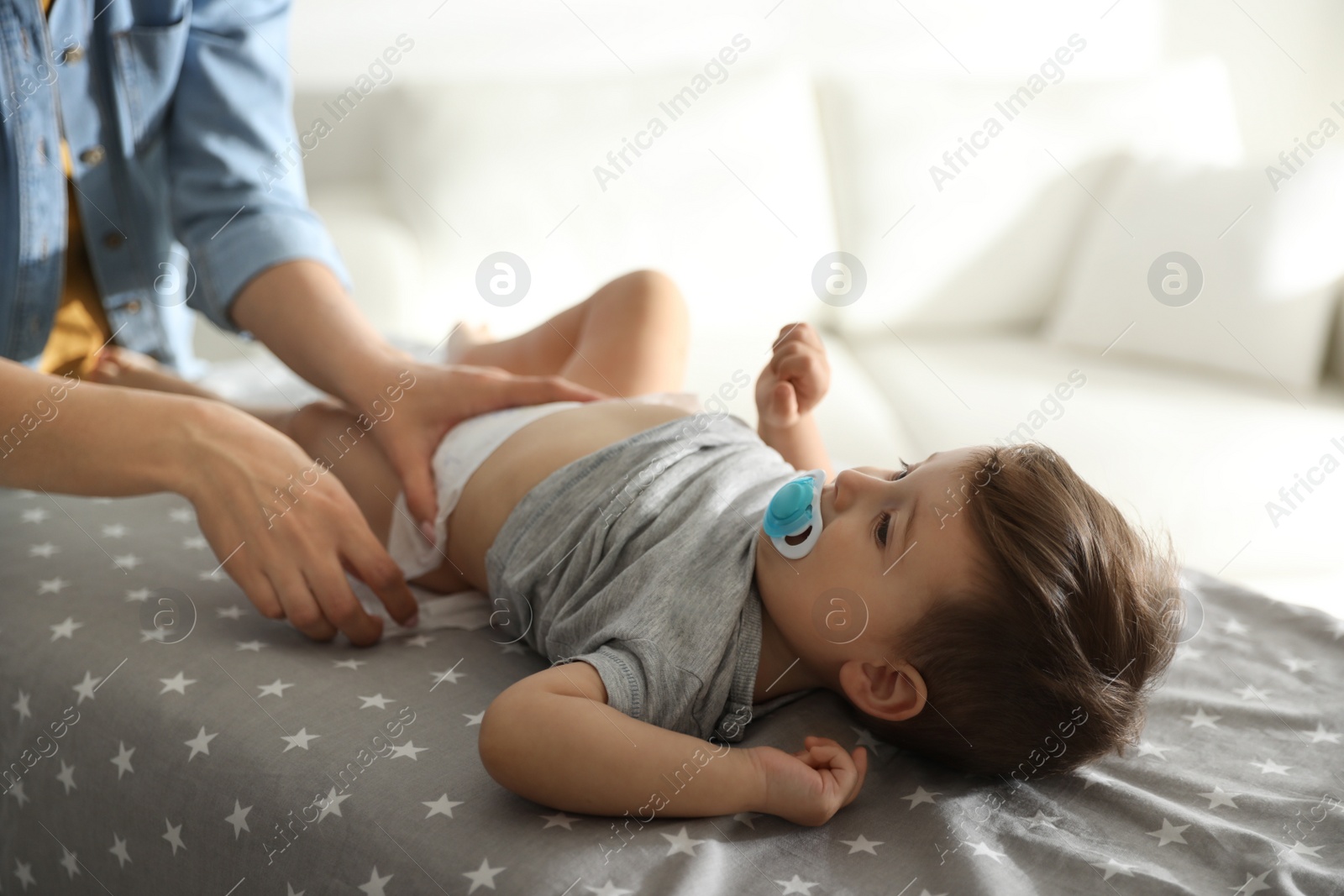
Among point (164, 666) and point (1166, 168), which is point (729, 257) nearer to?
point (1166, 168)

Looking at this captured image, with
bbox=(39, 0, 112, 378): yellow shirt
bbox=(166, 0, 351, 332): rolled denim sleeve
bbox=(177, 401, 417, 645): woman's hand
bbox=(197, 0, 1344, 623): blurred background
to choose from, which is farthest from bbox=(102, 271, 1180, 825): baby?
bbox=(197, 0, 1344, 623): blurred background

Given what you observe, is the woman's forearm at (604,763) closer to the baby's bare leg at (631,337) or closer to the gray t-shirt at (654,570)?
the gray t-shirt at (654,570)

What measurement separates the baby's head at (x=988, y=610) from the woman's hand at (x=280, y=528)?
361mm

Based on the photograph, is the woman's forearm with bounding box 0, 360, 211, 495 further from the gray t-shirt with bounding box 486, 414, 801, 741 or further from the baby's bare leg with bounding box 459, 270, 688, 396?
the baby's bare leg with bounding box 459, 270, 688, 396

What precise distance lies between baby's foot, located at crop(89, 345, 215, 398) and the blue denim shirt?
5 cm

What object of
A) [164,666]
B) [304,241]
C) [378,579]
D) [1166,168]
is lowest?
[164,666]

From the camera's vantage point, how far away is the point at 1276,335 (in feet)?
6.69

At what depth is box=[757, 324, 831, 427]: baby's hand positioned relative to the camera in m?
1.04

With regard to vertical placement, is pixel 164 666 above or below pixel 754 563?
below

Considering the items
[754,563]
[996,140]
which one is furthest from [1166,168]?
[754,563]

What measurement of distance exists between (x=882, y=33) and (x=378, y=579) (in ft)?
7.23

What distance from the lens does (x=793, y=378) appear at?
1074 millimetres

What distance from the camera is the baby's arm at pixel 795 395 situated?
41.2 inches

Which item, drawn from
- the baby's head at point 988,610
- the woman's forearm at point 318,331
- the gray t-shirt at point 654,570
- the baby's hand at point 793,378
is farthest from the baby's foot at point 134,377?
the baby's head at point 988,610
